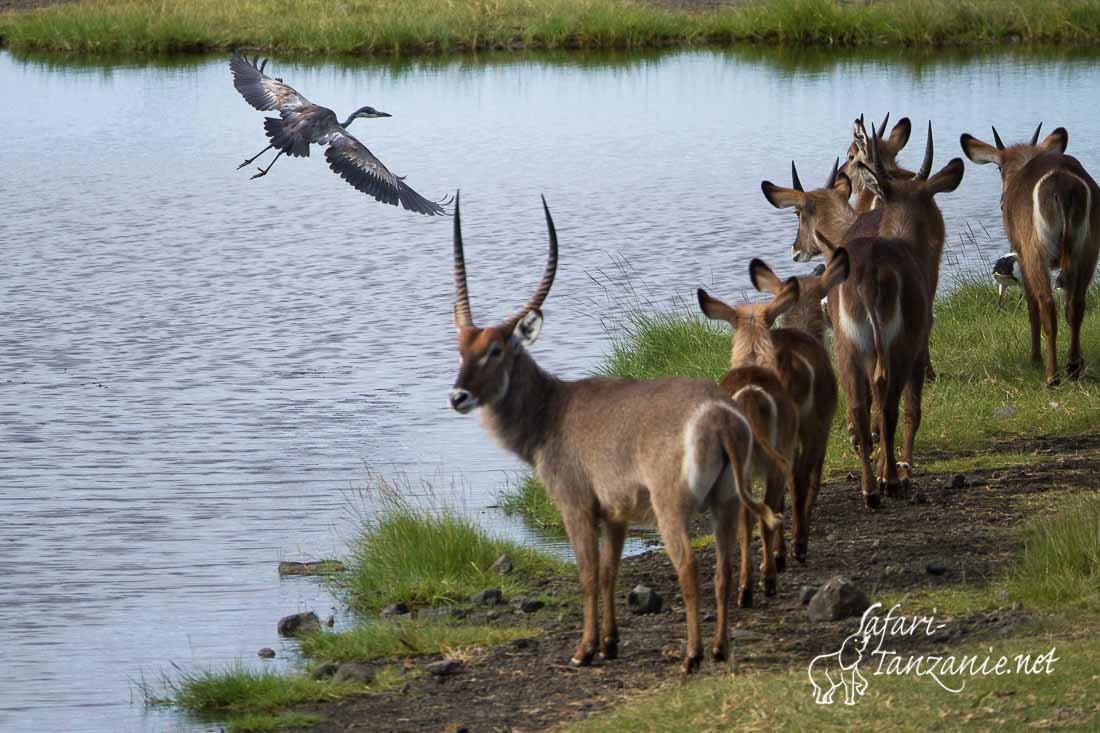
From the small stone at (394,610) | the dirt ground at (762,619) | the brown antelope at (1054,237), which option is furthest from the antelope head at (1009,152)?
the small stone at (394,610)

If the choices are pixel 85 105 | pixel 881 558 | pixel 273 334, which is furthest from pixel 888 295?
pixel 85 105

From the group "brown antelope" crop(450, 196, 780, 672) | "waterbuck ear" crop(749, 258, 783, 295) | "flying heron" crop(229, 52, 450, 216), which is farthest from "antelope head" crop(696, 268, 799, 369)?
"flying heron" crop(229, 52, 450, 216)

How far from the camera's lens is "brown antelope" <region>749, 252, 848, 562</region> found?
710 cm

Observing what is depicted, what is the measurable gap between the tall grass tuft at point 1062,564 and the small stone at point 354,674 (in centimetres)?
250

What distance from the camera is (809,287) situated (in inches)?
322

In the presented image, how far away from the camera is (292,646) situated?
7438mm

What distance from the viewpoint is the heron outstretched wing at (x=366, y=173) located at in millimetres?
10609

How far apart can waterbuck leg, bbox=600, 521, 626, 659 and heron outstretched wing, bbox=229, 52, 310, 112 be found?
617 cm

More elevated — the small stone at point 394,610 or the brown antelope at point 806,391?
the brown antelope at point 806,391

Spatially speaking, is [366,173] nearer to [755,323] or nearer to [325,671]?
[755,323]

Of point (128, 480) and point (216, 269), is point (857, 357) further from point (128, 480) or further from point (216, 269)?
point (216, 269)

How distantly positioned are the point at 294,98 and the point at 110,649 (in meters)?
5.20

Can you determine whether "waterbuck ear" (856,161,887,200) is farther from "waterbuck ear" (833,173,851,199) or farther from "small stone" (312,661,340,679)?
"small stone" (312,661,340,679)

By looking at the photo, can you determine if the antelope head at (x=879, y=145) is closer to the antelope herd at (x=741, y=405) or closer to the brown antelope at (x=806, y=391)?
the antelope herd at (x=741, y=405)
